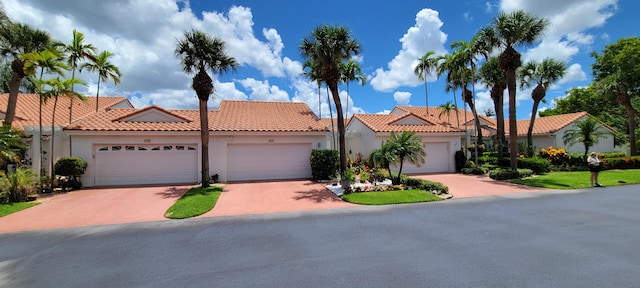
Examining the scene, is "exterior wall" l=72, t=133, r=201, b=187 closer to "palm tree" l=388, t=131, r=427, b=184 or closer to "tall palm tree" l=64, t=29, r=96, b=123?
"tall palm tree" l=64, t=29, r=96, b=123

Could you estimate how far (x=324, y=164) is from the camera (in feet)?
54.0

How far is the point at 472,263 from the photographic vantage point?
4.91 meters

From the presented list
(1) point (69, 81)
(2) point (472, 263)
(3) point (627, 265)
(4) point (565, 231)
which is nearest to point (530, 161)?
(4) point (565, 231)

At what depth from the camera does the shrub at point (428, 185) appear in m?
12.2

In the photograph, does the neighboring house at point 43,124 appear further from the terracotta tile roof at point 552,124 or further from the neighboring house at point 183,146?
the terracotta tile roof at point 552,124

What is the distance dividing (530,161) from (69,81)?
24.9m

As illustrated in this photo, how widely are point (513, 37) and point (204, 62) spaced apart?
16477 millimetres

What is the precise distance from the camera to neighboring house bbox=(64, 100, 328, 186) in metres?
15.3

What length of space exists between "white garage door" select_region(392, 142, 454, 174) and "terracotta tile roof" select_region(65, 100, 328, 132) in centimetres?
731

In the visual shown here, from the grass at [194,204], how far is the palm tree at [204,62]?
1.80m

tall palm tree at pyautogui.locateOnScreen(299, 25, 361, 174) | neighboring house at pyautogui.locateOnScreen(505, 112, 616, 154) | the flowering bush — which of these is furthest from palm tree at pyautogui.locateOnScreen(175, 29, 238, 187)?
neighboring house at pyautogui.locateOnScreen(505, 112, 616, 154)

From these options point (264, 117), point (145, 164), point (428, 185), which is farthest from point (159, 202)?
point (428, 185)

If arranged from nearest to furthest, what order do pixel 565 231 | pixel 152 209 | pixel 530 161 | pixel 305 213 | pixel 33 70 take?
1. pixel 565 231
2. pixel 305 213
3. pixel 152 209
4. pixel 33 70
5. pixel 530 161

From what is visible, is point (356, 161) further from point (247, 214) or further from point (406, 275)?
point (406, 275)
